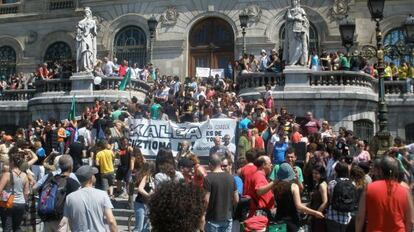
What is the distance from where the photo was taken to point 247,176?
369 inches

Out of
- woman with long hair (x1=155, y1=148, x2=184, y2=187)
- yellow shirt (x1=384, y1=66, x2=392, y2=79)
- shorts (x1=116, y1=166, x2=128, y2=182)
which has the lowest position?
shorts (x1=116, y1=166, x2=128, y2=182)

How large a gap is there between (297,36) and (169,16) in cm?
1244

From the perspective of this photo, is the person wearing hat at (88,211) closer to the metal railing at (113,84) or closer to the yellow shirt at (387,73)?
the metal railing at (113,84)

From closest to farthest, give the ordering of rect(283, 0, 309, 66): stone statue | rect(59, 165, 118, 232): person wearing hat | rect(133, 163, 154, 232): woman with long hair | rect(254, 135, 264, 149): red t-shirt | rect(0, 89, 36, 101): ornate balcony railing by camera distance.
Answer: rect(59, 165, 118, 232): person wearing hat → rect(133, 163, 154, 232): woman with long hair → rect(254, 135, 264, 149): red t-shirt → rect(283, 0, 309, 66): stone statue → rect(0, 89, 36, 101): ornate balcony railing

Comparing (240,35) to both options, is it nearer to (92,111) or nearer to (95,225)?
(92,111)

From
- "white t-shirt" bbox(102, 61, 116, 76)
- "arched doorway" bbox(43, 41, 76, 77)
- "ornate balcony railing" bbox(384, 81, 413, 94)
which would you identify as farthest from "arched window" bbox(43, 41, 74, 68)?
"ornate balcony railing" bbox(384, 81, 413, 94)

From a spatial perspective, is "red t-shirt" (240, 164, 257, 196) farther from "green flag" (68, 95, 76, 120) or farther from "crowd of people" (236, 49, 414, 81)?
"green flag" (68, 95, 76, 120)

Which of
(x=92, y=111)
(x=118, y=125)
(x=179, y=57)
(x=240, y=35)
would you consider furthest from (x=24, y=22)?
(x=118, y=125)

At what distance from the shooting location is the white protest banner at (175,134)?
18.1 m

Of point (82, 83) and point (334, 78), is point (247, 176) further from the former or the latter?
point (82, 83)

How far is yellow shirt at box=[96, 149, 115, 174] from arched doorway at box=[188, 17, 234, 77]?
18.8 metres

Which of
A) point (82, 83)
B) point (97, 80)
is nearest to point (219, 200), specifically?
point (97, 80)

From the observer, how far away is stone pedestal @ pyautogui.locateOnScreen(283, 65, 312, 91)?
2300cm

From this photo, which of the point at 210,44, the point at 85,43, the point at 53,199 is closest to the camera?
the point at 53,199
